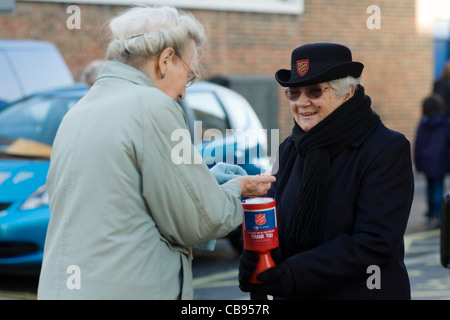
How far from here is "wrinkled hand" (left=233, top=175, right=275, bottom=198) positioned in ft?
8.43

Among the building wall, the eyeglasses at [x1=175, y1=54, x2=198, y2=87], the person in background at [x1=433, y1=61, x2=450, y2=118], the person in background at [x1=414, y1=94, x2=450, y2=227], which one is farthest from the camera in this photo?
the person in background at [x1=433, y1=61, x2=450, y2=118]

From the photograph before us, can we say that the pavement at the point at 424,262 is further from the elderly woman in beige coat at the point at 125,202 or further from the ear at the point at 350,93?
the elderly woman in beige coat at the point at 125,202

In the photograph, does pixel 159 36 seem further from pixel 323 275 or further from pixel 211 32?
pixel 211 32

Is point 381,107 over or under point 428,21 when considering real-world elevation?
under

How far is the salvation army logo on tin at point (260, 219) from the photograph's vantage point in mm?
2580

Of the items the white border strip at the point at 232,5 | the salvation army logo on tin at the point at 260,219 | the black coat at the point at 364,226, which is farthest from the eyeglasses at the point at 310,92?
the white border strip at the point at 232,5

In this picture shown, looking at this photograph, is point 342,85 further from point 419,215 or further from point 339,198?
point 419,215

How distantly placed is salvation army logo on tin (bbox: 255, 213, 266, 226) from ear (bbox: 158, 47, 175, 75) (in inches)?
24.3

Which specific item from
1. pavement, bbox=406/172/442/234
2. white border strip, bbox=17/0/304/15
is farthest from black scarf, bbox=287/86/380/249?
white border strip, bbox=17/0/304/15

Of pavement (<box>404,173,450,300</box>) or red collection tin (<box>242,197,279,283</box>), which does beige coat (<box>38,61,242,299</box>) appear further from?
pavement (<box>404,173,450,300</box>)

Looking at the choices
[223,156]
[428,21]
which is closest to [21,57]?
[223,156]

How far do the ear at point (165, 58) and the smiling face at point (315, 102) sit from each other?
622 millimetres

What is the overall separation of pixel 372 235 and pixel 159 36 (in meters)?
1.02

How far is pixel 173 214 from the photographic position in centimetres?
222
